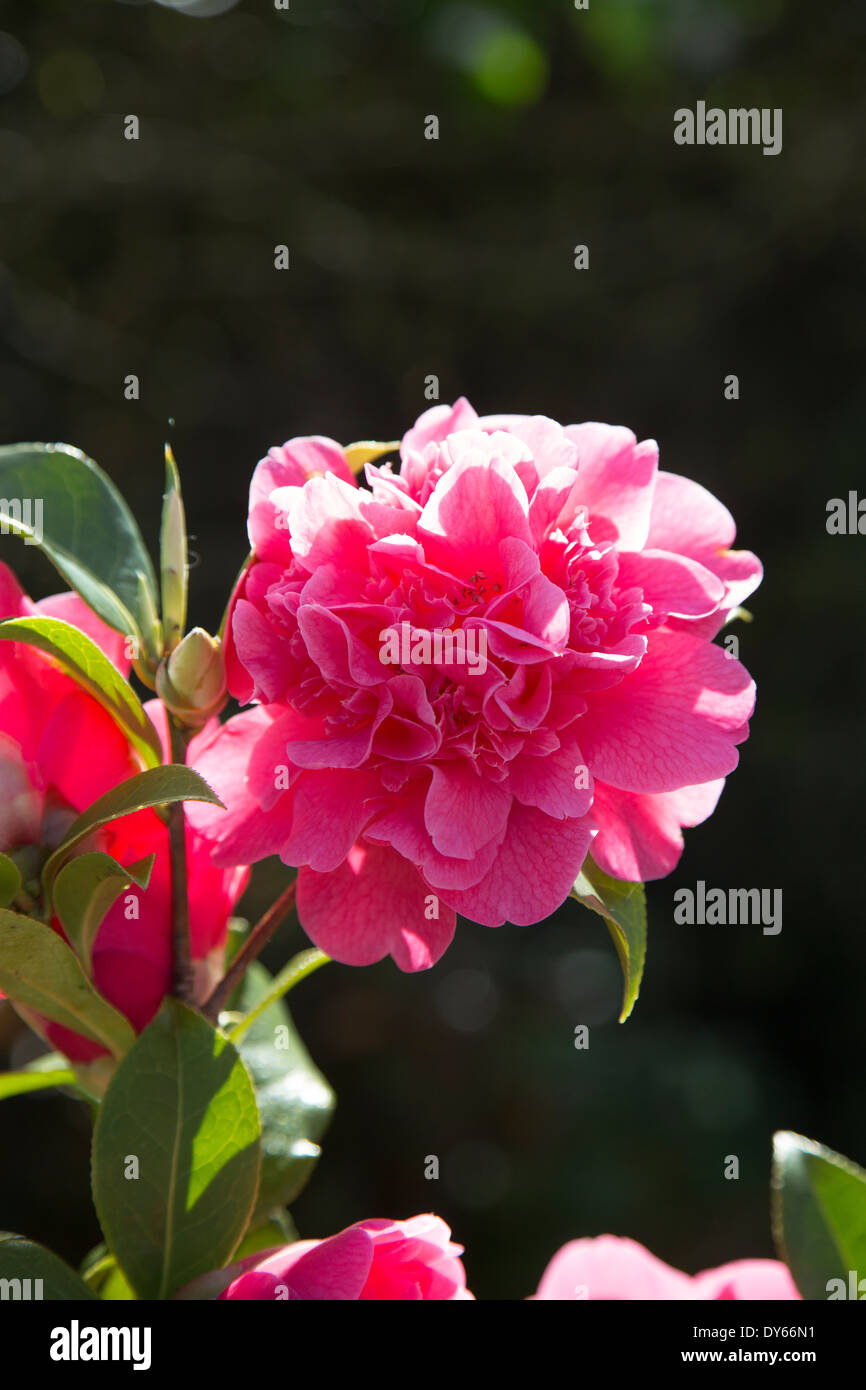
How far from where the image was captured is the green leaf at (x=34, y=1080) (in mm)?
661

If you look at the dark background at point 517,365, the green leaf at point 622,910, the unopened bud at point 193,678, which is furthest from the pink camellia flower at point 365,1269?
the dark background at point 517,365

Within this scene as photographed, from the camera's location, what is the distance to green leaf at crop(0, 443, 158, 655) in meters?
0.66

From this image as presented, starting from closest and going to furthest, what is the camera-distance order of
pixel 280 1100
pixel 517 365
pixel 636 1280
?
pixel 636 1280 < pixel 280 1100 < pixel 517 365

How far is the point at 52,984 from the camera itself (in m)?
0.58

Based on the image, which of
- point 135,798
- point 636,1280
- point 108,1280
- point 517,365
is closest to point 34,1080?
point 108,1280

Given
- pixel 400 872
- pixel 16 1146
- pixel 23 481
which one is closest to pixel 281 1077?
pixel 400 872

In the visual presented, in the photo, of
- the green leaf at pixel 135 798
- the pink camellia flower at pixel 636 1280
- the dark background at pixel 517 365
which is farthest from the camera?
the dark background at pixel 517 365

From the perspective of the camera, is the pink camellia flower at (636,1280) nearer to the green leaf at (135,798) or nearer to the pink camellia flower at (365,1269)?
the pink camellia flower at (365,1269)

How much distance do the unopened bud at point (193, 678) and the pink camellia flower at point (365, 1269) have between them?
24cm

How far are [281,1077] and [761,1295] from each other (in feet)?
0.98

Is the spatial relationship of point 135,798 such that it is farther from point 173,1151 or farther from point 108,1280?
point 108,1280

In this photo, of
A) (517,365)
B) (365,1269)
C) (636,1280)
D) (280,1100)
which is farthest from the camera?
(517,365)

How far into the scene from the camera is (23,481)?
0.67 m

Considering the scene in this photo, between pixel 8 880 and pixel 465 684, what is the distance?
23cm
